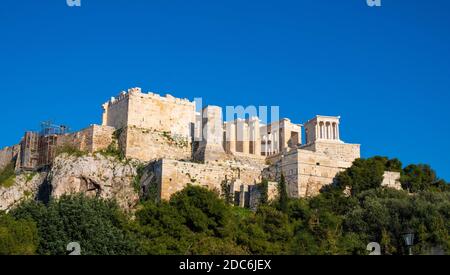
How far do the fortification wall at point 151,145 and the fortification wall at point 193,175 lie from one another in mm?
3541

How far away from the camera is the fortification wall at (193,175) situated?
169ft

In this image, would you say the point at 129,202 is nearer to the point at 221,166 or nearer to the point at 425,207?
the point at 221,166

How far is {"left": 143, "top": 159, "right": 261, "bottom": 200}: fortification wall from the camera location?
169 ft

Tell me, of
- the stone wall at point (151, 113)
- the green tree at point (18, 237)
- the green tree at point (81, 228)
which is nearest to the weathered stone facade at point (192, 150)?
the stone wall at point (151, 113)

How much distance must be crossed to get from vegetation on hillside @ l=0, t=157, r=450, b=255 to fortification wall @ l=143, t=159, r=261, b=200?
9.55 feet

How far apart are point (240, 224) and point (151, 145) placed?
15386 mm

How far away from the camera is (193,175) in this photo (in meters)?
53.0

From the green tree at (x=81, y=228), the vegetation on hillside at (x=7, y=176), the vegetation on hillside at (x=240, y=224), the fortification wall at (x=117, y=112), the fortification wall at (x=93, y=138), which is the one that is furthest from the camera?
the vegetation on hillside at (x=7, y=176)

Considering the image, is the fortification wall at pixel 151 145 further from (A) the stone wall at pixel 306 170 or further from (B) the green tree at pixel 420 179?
(B) the green tree at pixel 420 179

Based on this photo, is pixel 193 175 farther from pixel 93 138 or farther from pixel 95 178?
pixel 93 138

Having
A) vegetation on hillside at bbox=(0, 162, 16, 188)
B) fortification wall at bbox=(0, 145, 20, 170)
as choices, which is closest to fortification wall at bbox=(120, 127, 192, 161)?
vegetation on hillside at bbox=(0, 162, 16, 188)

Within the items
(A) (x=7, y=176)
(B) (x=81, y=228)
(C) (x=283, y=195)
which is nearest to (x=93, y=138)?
(A) (x=7, y=176)

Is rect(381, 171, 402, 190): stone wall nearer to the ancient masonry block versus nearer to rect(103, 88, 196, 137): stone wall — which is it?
the ancient masonry block
